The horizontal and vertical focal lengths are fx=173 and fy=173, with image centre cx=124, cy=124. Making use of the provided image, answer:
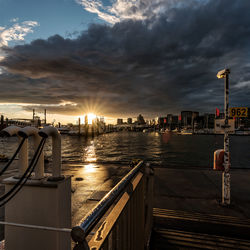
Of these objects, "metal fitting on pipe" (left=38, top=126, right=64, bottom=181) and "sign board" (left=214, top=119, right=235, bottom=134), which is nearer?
"metal fitting on pipe" (left=38, top=126, right=64, bottom=181)

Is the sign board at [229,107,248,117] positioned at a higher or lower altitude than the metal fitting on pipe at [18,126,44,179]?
higher

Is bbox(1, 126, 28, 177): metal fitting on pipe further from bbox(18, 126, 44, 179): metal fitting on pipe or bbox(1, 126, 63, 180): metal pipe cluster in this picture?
bbox(18, 126, 44, 179): metal fitting on pipe

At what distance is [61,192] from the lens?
106 inches

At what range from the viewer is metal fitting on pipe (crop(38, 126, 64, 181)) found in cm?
277

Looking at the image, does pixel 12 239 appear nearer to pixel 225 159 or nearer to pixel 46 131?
pixel 46 131

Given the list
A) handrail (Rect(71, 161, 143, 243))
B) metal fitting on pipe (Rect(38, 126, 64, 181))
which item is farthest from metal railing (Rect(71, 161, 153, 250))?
metal fitting on pipe (Rect(38, 126, 64, 181))

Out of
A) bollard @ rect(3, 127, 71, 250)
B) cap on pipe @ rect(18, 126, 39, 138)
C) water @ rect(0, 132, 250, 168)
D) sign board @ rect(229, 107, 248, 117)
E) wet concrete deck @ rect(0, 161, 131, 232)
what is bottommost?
water @ rect(0, 132, 250, 168)

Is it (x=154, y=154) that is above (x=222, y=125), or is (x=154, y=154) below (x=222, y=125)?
below

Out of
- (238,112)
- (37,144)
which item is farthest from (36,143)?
(238,112)

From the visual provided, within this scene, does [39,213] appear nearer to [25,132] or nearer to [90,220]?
[25,132]

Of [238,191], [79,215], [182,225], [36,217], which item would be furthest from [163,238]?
[238,191]

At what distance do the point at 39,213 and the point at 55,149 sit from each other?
0.99 meters

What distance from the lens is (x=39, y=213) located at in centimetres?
263

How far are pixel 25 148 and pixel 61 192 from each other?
997 mm
